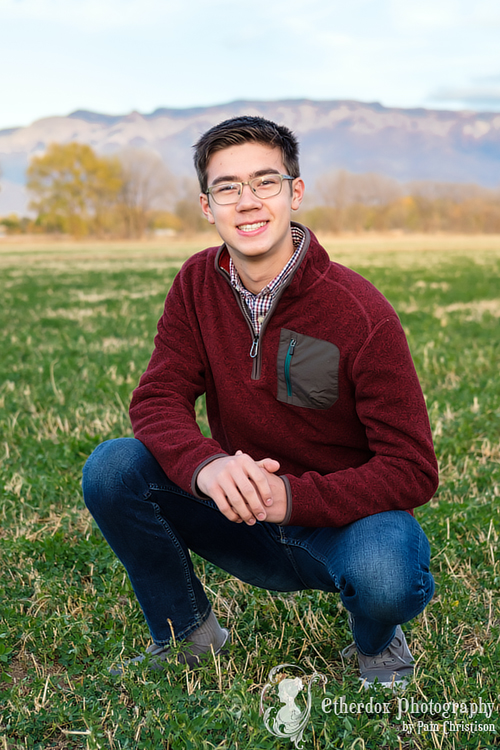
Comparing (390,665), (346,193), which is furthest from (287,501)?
(346,193)

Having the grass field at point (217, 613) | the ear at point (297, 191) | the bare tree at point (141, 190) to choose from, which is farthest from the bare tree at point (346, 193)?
the ear at point (297, 191)

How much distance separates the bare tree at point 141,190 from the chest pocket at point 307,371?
9596 centimetres

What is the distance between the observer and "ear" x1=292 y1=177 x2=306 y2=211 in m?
3.22

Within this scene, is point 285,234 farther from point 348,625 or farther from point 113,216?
point 113,216

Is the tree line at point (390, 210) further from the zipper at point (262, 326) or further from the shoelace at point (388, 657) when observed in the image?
the shoelace at point (388, 657)

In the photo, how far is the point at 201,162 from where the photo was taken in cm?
317

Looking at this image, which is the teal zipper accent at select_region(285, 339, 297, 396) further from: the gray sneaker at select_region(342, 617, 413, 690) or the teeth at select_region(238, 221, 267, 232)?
the gray sneaker at select_region(342, 617, 413, 690)

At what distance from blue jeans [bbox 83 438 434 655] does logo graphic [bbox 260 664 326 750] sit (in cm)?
30

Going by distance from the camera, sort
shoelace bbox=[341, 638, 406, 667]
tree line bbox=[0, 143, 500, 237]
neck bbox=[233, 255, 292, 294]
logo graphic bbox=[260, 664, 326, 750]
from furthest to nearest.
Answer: tree line bbox=[0, 143, 500, 237] < neck bbox=[233, 255, 292, 294] < shoelace bbox=[341, 638, 406, 667] < logo graphic bbox=[260, 664, 326, 750]

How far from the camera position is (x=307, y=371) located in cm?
284

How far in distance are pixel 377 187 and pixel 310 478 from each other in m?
117

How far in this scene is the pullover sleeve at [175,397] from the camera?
9.16ft

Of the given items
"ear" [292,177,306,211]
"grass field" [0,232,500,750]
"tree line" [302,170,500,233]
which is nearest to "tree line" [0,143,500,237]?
"tree line" [302,170,500,233]

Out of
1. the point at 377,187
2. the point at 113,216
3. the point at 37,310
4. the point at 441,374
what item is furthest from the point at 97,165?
the point at 441,374
